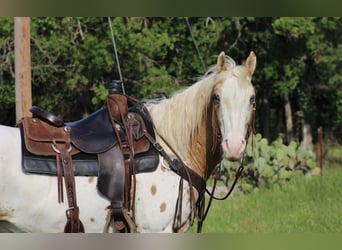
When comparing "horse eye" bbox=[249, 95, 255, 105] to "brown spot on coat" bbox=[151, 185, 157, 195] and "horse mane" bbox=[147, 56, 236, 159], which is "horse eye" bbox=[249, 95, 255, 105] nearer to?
"horse mane" bbox=[147, 56, 236, 159]

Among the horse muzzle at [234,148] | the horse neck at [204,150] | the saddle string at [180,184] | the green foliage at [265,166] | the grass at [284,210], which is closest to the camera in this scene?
the horse muzzle at [234,148]

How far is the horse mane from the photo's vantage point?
3.46 m

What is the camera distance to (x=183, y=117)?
350 cm

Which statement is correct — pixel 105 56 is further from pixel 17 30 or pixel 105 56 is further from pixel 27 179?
pixel 27 179

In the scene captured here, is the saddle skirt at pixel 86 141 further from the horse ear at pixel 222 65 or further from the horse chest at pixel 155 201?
the horse ear at pixel 222 65

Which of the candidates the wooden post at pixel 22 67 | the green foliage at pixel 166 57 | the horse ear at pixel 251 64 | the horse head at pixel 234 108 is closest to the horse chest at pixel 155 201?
the horse head at pixel 234 108

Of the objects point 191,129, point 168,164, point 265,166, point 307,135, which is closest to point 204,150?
point 191,129

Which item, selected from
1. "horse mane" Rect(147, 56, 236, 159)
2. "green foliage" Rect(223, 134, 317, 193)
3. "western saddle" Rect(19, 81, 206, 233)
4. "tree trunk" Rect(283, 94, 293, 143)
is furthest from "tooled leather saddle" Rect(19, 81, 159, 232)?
"tree trunk" Rect(283, 94, 293, 143)

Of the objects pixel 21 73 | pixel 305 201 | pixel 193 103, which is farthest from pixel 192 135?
pixel 305 201

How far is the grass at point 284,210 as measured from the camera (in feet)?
23.2

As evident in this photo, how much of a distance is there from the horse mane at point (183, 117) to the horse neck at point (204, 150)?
3cm

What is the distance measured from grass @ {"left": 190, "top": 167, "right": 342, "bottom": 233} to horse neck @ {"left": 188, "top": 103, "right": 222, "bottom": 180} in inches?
106

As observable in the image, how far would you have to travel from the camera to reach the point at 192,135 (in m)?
Result: 3.48

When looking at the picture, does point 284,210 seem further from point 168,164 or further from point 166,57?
point 166,57
